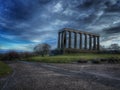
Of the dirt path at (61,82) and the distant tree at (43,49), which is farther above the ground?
the distant tree at (43,49)

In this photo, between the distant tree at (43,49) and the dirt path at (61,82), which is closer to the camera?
the dirt path at (61,82)

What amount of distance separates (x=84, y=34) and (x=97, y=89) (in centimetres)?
9399

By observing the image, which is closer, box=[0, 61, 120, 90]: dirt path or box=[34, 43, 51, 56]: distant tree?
box=[0, 61, 120, 90]: dirt path

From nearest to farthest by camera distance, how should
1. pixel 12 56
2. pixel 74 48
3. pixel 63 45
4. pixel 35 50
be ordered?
1. pixel 63 45
2. pixel 74 48
3. pixel 12 56
4. pixel 35 50

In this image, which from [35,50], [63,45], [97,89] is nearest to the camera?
[97,89]

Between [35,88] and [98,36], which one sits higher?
[98,36]

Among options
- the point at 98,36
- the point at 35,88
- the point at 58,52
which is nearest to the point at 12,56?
the point at 58,52

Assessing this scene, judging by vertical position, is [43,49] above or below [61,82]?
above

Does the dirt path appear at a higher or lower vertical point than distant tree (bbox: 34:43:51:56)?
lower

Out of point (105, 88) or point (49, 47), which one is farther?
point (49, 47)

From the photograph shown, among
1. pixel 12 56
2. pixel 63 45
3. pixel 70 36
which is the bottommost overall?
pixel 12 56

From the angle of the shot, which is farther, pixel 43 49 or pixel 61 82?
pixel 43 49

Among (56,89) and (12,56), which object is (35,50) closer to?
(12,56)

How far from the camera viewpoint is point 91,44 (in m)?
106
